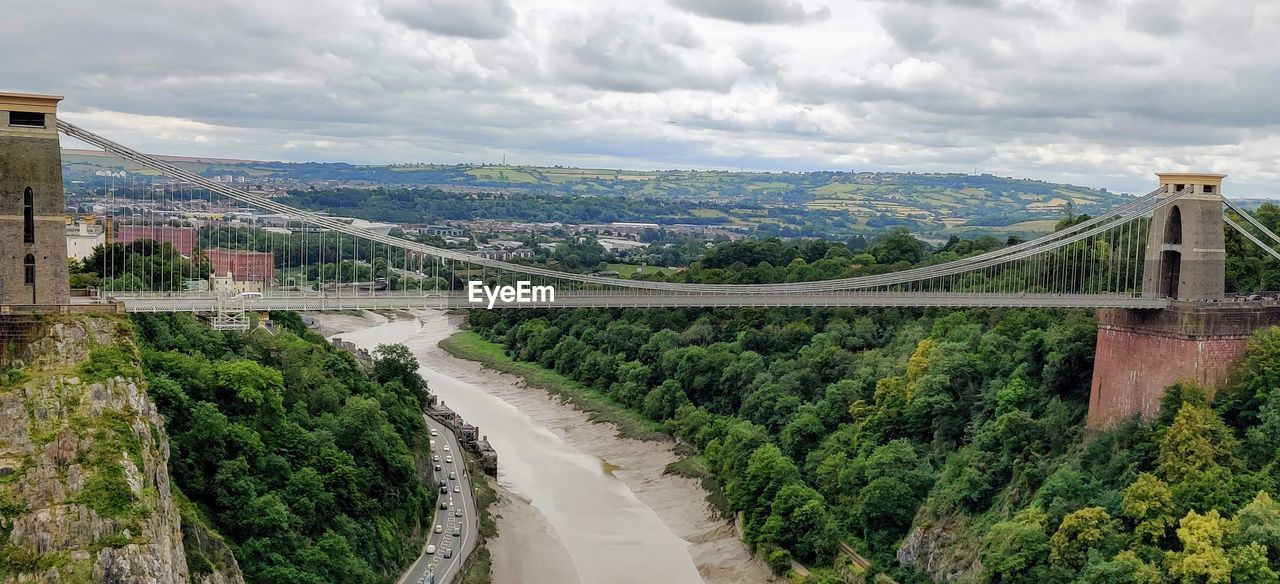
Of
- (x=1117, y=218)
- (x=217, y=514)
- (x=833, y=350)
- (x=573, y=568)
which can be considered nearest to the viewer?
(x=217, y=514)

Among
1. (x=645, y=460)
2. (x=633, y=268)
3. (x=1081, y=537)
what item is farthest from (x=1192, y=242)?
(x=633, y=268)

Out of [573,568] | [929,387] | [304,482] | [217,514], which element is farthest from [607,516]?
[217,514]

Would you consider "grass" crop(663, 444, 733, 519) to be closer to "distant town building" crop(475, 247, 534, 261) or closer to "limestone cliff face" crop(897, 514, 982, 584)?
"limestone cliff face" crop(897, 514, 982, 584)

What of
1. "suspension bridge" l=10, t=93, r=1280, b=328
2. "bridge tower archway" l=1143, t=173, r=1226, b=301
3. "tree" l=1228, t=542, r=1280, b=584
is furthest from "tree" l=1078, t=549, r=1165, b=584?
"bridge tower archway" l=1143, t=173, r=1226, b=301

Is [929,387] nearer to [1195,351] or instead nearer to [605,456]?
[1195,351]

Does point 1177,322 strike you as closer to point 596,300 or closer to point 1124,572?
point 1124,572

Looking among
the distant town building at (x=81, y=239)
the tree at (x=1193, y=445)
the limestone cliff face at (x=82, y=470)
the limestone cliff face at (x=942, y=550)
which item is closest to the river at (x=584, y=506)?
the limestone cliff face at (x=942, y=550)

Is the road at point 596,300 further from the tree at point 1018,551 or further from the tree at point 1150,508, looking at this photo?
the tree at point 1018,551
